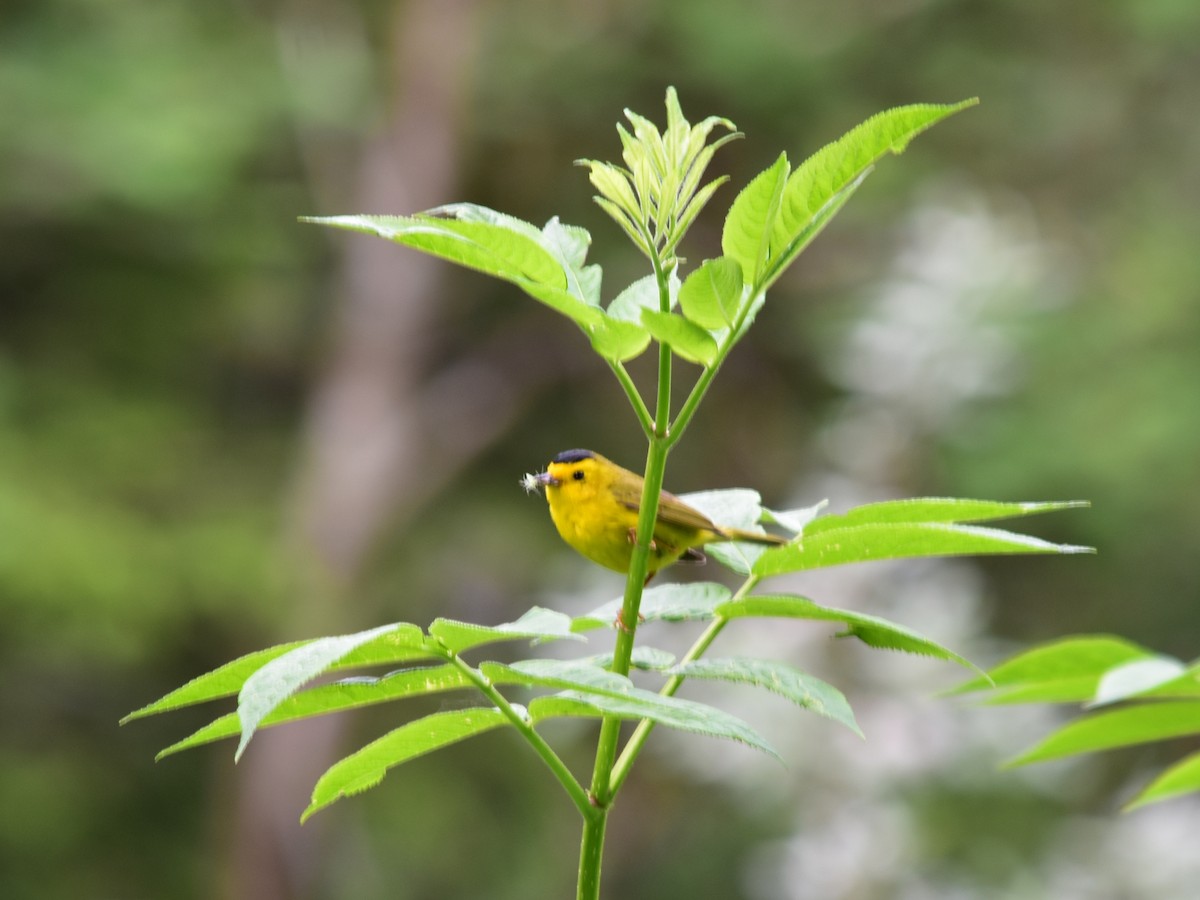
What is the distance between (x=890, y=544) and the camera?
91cm

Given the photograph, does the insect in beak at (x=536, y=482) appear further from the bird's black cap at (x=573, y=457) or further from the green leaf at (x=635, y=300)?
the green leaf at (x=635, y=300)

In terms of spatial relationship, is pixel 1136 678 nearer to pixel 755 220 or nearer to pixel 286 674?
pixel 755 220

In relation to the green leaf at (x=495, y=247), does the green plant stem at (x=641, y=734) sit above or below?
below

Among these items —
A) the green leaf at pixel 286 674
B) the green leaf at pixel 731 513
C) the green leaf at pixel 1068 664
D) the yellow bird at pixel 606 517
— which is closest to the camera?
the green leaf at pixel 286 674

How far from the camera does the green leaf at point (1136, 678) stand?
946mm

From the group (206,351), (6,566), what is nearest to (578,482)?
(6,566)

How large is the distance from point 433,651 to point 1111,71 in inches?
531

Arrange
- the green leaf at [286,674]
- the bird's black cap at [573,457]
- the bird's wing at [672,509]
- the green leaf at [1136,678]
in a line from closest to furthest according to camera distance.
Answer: the green leaf at [286,674] < the green leaf at [1136,678] < the bird's wing at [672,509] < the bird's black cap at [573,457]

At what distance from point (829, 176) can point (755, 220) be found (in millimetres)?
53

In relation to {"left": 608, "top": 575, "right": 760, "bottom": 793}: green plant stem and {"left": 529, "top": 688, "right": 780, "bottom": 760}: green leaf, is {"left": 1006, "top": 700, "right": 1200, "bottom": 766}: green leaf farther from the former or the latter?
{"left": 529, "top": 688, "right": 780, "bottom": 760}: green leaf

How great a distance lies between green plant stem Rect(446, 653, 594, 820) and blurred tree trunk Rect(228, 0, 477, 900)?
812cm

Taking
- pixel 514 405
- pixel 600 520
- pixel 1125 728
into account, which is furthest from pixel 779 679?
pixel 514 405

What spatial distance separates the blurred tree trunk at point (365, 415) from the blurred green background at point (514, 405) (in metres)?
0.03

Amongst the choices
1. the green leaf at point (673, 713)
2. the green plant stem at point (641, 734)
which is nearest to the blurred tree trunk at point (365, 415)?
the green plant stem at point (641, 734)
